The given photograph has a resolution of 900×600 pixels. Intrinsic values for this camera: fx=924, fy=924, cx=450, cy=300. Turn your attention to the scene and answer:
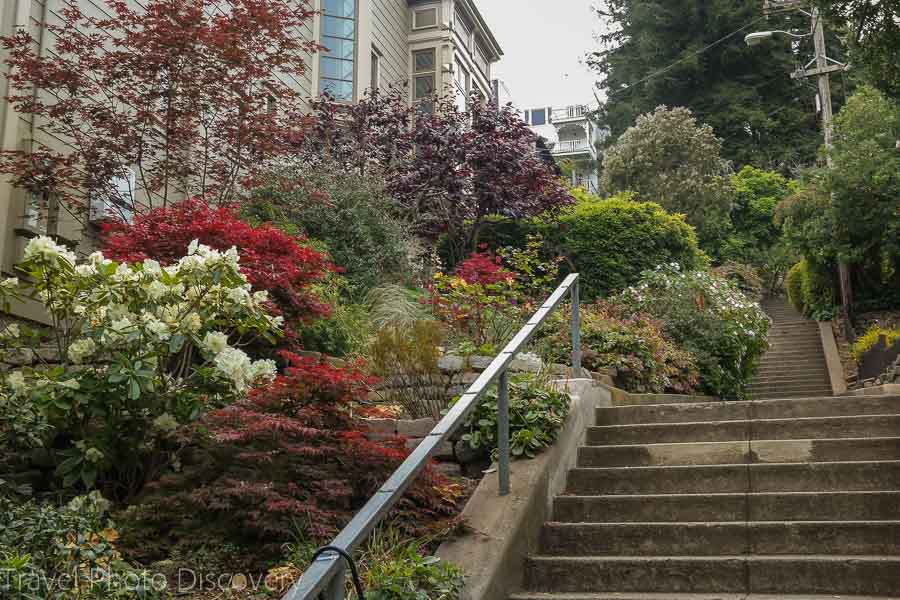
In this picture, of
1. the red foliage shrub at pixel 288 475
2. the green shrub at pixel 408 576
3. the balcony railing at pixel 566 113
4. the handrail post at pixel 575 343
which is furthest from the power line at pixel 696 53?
the green shrub at pixel 408 576

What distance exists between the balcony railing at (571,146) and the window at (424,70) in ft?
106

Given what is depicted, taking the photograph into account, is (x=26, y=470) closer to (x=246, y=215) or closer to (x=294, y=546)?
(x=294, y=546)

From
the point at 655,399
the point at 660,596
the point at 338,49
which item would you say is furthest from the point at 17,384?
the point at 338,49

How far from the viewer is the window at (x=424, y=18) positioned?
803 inches

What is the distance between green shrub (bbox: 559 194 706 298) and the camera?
1452cm

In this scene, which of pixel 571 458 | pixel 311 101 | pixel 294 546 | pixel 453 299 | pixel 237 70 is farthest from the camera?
pixel 311 101

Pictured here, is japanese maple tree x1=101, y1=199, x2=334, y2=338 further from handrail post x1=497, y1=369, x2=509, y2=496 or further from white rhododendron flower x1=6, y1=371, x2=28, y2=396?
handrail post x1=497, y1=369, x2=509, y2=496

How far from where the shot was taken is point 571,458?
18.6ft

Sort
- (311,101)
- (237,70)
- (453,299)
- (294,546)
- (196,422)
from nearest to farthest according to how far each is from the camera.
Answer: (294,546), (196,422), (453,299), (237,70), (311,101)

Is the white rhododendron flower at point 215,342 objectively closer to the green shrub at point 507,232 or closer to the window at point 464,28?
the green shrub at point 507,232

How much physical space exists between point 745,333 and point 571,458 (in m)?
6.15

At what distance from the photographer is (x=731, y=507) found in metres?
4.91

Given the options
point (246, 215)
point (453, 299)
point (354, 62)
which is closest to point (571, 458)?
point (453, 299)

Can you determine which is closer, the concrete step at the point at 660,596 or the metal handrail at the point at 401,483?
the metal handrail at the point at 401,483
